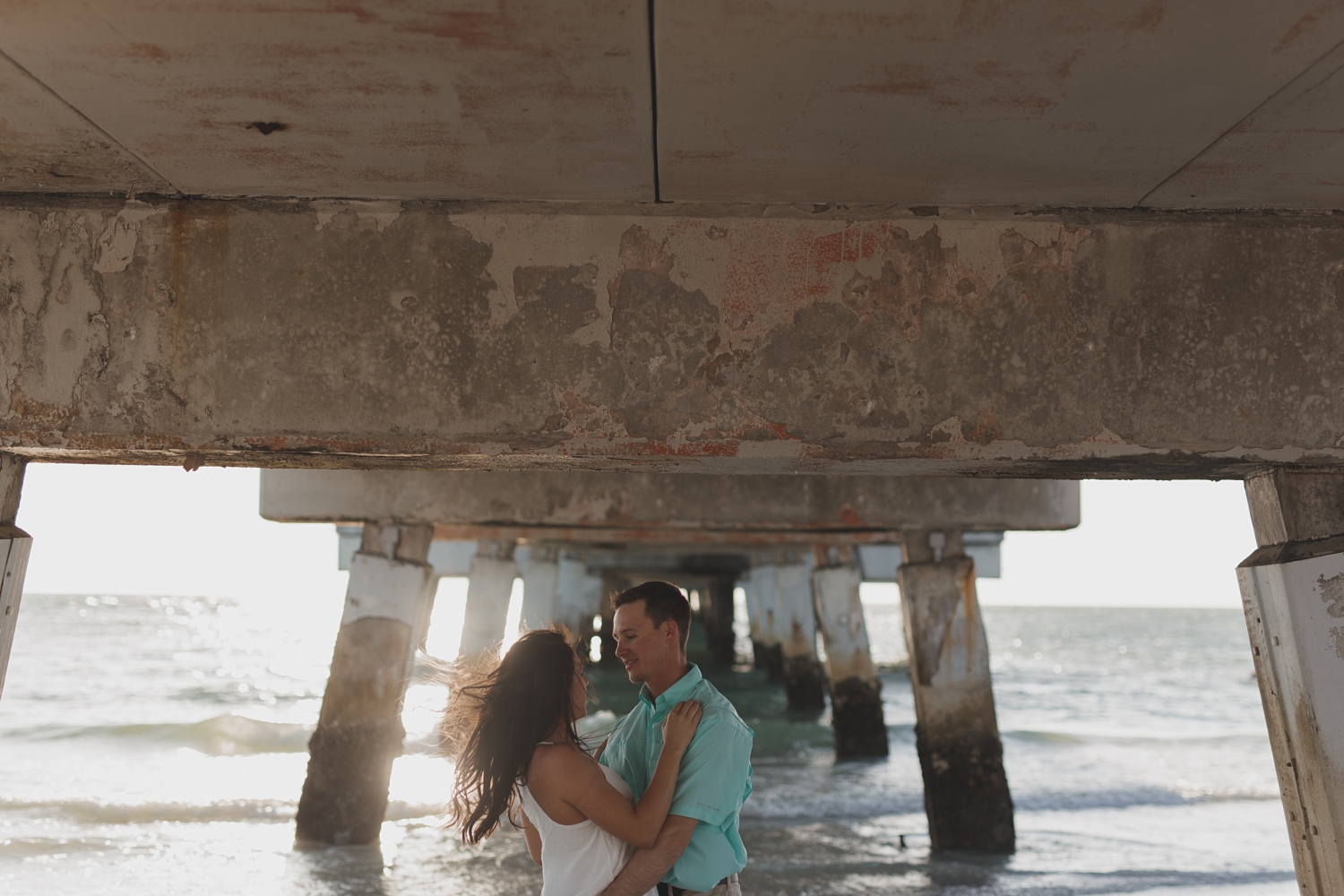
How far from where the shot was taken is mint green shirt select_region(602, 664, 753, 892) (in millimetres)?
2477

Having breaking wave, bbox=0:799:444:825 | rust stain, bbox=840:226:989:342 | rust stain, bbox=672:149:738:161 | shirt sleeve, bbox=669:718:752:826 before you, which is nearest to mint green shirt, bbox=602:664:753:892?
shirt sleeve, bbox=669:718:752:826

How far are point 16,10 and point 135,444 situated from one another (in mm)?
1234

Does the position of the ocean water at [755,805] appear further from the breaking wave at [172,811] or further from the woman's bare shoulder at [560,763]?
the woman's bare shoulder at [560,763]

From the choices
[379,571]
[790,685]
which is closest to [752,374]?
[379,571]

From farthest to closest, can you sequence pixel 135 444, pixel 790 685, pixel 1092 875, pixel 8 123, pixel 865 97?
pixel 790 685 → pixel 1092 875 → pixel 135 444 → pixel 8 123 → pixel 865 97

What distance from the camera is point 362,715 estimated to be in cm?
714

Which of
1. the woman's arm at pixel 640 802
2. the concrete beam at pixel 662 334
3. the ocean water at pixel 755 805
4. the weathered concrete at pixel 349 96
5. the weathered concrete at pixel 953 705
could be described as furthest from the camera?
the weathered concrete at pixel 953 705

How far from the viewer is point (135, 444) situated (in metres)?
2.84

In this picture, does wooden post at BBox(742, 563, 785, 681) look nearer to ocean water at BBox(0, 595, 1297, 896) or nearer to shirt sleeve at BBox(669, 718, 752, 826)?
ocean water at BBox(0, 595, 1297, 896)

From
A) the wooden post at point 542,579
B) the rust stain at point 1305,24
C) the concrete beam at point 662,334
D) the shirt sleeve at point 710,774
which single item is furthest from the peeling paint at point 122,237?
the wooden post at point 542,579

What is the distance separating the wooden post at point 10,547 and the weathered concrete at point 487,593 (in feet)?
35.6

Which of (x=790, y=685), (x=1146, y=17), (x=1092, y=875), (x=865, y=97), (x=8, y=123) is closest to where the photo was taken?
(x=1146, y=17)

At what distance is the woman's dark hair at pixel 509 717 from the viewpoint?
2520 mm

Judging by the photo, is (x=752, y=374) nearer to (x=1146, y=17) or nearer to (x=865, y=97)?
(x=865, y=97)
